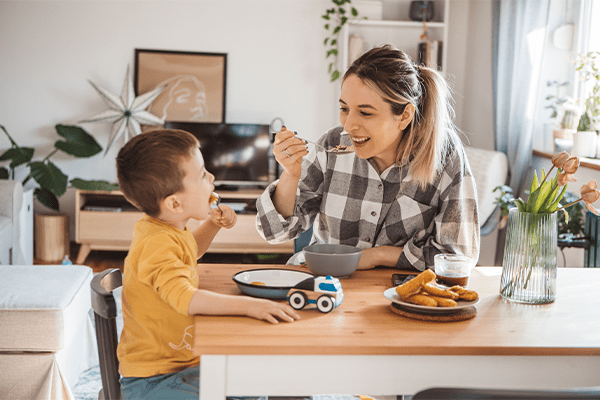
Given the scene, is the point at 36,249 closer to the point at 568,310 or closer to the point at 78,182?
the point at 78,182

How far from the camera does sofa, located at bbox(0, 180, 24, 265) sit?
3355mm

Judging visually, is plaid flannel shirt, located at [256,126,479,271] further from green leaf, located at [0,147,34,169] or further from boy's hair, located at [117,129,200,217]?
green leaf, located at [0,147,34,169]

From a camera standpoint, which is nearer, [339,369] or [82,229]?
[339,369]

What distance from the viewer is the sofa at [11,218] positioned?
3.36 metres

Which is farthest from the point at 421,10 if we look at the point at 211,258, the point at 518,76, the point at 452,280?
the point at 452,280

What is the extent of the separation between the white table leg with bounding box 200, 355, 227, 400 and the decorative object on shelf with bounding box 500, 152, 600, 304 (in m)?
0.61

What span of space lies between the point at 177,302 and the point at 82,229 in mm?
3314

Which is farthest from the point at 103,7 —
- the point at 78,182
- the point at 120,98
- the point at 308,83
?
the point at 308,83

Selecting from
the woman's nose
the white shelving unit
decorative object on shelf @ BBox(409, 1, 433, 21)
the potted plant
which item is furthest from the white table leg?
decorative object on shelf @ BBox(409, 1, 433, 21)

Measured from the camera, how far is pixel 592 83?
10.2ft

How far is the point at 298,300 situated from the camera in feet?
3.33

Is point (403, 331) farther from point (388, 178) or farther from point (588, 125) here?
point (588, 125)

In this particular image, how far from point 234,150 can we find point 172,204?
3194mm

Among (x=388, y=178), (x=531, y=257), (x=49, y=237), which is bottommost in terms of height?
(x=49, y=237)
